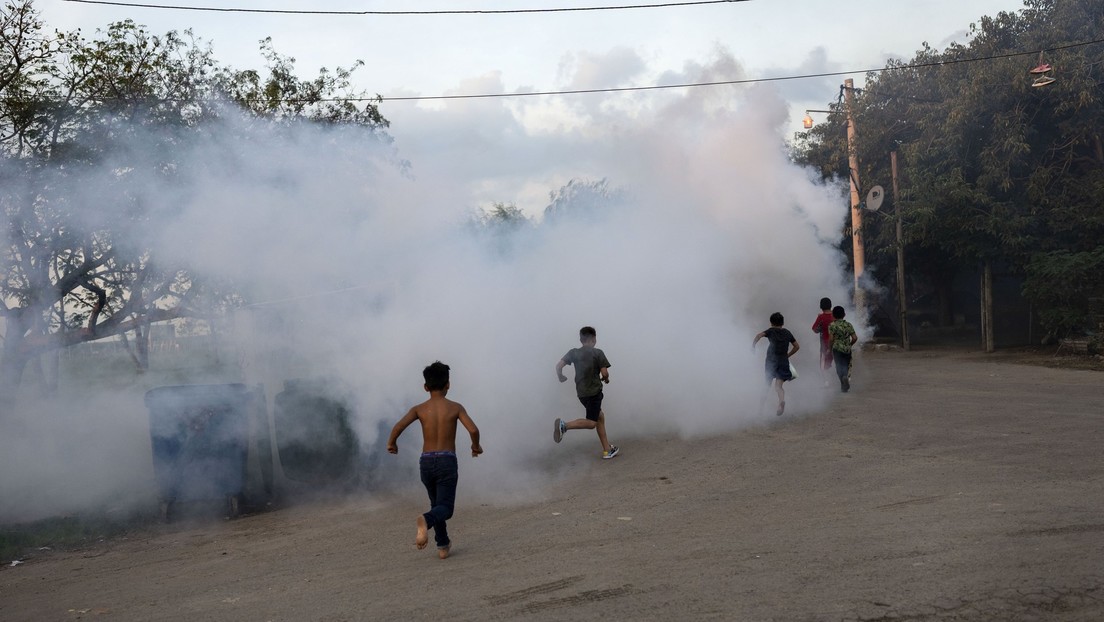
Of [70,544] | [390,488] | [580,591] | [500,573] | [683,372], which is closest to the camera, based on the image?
[580,591]

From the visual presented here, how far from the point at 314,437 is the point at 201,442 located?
1.12 m

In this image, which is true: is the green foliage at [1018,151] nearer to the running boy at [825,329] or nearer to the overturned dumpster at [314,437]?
the running boy at [825,329]

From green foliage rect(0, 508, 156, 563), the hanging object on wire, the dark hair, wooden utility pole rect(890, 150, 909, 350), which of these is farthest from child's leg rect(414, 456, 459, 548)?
→ wooden utility pole rect(890, 150, 909, 350)

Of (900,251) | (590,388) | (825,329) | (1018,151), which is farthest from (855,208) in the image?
(590,388)

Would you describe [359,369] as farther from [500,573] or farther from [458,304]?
[500,573]

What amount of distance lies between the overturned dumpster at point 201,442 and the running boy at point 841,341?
8733mm

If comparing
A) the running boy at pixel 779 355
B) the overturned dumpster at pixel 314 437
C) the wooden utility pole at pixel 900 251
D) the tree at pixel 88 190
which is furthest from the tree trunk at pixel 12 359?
the wooden utility pole at pixel 900 251

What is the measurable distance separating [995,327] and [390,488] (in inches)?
818

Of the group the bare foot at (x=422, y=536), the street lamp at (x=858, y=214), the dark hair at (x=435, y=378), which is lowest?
the bare foot at (x=422, y=536)

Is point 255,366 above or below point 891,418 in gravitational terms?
above

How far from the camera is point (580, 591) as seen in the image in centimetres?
540

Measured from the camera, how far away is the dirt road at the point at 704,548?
506 cm

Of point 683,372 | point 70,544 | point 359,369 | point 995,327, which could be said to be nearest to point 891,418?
point 683,372

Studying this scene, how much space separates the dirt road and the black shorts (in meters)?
0.52
